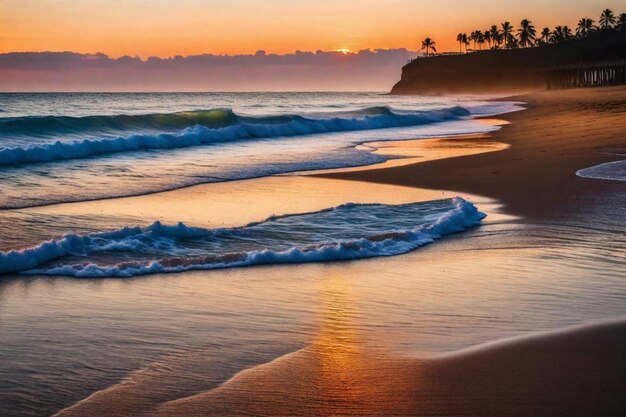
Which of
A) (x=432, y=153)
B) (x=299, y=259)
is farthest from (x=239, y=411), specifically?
(x=432, y=153)

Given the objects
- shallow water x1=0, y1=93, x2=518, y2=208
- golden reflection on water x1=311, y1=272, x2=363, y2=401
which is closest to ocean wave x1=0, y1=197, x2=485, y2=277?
golden reflection on water x1=311, y1=272, x2=363, y2=401

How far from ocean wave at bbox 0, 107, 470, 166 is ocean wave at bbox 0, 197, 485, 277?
12.8m

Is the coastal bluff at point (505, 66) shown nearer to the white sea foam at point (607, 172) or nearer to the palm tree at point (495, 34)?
the palm tree at point (495, 34)

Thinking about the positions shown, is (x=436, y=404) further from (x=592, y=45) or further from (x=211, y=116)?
(x=592, y=45)

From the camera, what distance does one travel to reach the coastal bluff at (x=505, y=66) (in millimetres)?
137875

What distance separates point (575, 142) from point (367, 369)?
60.8 ft

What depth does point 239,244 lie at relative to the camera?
980 centimetres

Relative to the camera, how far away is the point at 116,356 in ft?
18.5

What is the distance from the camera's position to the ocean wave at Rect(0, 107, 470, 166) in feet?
74.0

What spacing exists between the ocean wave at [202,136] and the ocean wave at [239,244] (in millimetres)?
12774

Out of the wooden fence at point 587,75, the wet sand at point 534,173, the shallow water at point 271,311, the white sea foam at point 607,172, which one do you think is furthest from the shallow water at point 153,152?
the wooden fence at point 587,75

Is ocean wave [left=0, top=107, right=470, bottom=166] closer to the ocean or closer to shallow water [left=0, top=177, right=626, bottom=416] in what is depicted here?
the ocean

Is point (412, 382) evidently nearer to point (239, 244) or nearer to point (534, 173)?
point (239, 244)

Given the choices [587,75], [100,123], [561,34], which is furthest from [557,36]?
[100,123]
